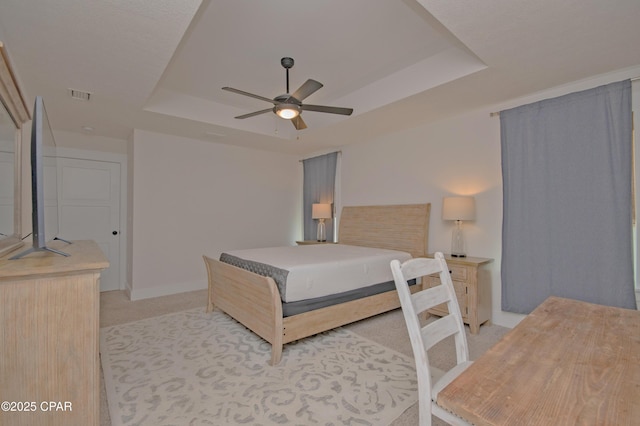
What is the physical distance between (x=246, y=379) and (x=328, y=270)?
3.79 feet

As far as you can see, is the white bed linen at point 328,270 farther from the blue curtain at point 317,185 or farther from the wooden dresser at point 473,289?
the blue curtain at point 317,185

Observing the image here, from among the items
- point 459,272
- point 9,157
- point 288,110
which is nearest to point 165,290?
point 9,157

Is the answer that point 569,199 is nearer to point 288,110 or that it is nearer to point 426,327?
point 426,327

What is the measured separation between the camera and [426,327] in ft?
4.00

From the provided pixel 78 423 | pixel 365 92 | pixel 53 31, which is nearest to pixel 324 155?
pixel 365 92

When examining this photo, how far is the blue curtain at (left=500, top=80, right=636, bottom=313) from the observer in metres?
2.51

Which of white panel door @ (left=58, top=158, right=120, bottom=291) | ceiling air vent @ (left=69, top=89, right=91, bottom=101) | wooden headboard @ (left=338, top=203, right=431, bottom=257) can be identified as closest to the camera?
ceiling air vent @ (left=69, top=89, right=91, bottom=101)

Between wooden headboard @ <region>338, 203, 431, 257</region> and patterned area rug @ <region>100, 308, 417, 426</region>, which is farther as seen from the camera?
wooden headboard @ <region>338, 203, 431, 257</region>

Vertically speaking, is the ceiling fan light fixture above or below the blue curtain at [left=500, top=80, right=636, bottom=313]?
above

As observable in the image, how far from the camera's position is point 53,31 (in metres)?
1.99

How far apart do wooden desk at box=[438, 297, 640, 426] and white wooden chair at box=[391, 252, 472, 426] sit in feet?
0.85

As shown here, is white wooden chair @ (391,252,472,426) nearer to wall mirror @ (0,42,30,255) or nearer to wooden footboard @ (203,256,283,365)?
wooden footboard @ (203,256,283,365)

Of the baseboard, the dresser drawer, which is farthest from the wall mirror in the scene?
the dresser drawer

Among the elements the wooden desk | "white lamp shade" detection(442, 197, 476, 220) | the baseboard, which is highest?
"white lamp shade" detection(442, 197, 476, 220)
